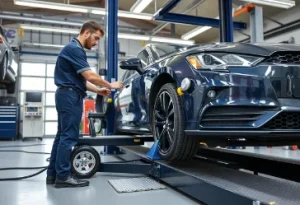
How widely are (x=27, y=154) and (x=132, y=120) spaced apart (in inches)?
99.4

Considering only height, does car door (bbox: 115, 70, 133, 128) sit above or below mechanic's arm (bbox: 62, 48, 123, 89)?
below

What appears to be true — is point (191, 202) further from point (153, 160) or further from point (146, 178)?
point (146, 178)

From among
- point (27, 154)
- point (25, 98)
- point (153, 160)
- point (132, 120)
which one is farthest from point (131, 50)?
point (153, 160)

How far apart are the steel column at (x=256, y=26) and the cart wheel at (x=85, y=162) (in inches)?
178

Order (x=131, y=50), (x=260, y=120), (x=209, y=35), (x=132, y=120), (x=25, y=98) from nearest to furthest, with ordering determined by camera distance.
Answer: (x=260, y=120), (x=132, y=120), (x=25, y=98), (x=209, y=35), (x=131, y=50)

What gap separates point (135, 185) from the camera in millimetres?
2299

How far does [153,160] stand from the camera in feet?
7.91

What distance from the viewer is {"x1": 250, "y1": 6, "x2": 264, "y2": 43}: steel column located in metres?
5.78

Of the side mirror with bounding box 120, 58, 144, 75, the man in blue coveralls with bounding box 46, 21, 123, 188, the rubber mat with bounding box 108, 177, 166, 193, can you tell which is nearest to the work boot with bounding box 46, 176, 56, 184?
the man in blue coveralls with bounding box 46, 21, 123, 188

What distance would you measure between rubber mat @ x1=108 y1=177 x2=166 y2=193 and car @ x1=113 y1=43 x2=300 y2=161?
27cm

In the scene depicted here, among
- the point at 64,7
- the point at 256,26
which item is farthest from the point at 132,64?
the point at 64,7

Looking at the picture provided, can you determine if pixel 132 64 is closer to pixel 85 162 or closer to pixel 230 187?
pixel 85 162

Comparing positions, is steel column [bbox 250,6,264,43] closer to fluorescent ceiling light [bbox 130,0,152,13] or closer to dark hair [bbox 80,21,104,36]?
fluorescent ceiling light [bbox 130,0,152,13]

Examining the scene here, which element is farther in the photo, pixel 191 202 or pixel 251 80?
pixel 191 202
